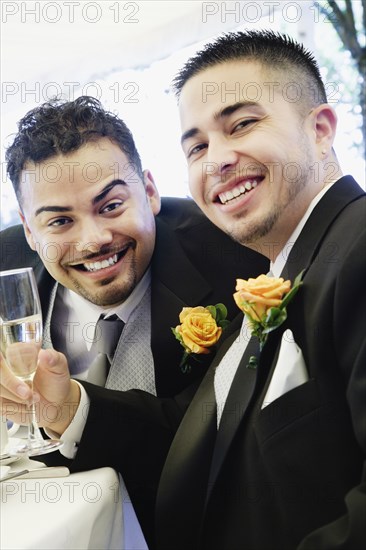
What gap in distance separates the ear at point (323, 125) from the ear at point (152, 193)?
1.94ft

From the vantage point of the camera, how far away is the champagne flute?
1169 mm

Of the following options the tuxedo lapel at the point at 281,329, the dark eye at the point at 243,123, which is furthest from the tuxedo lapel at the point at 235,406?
the dark eye at the point at 243,123

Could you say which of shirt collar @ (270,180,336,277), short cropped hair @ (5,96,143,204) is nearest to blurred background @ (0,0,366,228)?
short cropped hair @ (5,96,143,204)

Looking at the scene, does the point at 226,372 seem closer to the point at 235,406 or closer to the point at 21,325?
the point at 235,406

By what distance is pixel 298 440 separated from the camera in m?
1.06

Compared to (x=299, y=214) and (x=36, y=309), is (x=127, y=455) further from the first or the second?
(x=299, y=214)

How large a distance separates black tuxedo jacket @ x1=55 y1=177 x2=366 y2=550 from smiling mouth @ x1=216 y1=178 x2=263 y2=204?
0.20 meters

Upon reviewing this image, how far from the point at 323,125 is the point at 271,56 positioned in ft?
0.61

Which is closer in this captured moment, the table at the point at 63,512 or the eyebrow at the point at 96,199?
the table at the point at 63,512

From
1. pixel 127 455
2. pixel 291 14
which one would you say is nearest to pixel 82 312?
pixel 127 455

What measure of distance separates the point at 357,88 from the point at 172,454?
332cm

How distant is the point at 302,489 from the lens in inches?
42.1

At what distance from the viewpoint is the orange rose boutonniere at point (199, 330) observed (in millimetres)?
1500

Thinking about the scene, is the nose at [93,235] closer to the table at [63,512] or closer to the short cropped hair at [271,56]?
the short cropped hair at [271,56]
